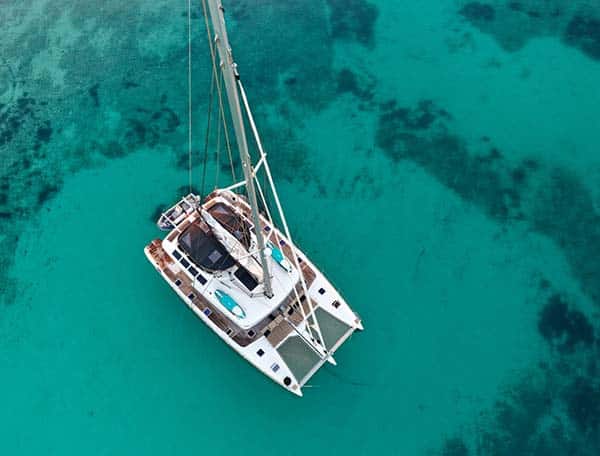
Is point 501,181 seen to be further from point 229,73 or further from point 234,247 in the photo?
point 229,73

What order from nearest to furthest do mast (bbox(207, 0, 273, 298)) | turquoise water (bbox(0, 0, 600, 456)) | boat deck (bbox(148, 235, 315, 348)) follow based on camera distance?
mast (bbox(207, 0, 273, 298)) < boat deck (bbox(148, 235, 315, 348)) < turquoise water (bbox(0, 0, 600, 456))

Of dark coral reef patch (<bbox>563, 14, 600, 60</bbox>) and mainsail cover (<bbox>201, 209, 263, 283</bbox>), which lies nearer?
mainsail cover (<bbox>201, 209, 263, 283</bbox>)

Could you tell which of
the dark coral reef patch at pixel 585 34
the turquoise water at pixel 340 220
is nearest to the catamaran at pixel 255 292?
the turquoise water at pixel 340 220

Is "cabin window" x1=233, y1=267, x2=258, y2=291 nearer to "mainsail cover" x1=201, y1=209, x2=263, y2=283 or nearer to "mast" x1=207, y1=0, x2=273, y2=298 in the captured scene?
"mainsail cover" x1=201, y1=209, x2=263, y2=283

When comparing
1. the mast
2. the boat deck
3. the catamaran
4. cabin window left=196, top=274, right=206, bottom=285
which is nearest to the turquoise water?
the boat deck

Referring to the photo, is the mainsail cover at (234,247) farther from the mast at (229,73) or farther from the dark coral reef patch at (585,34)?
the dark coral reef patch at (585,34)

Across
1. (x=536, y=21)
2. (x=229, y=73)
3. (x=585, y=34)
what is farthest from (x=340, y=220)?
(x=585, y=34)
